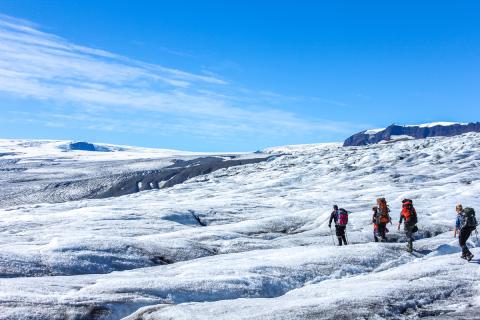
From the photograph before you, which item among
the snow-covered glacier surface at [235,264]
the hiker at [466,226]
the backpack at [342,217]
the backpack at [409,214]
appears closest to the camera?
the snow-covered glacier surface at [235,264]

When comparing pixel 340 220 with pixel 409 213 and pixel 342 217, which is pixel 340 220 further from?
pixel 409 213

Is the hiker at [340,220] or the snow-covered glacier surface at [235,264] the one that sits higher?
the hiker at [340,220]

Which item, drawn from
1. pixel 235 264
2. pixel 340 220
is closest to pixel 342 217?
pixel 340 220

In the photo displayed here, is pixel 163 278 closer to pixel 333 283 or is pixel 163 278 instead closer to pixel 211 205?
pixel 333 283

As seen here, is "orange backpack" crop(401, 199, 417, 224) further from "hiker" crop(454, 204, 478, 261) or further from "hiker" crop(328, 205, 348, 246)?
"hiker" crop(454, 204, 478, 261)

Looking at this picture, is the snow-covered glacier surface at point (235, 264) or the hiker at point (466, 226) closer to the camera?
the snow-covered glacier surface at point (235, 264)

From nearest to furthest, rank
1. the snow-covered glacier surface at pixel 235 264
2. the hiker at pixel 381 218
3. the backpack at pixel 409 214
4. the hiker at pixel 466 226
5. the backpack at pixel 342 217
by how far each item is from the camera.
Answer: the snow-covered glacier surface at pixel 235 264 < the hiker at pixel 466 226 < the backpack at pixel 409 214 < the backpack at pixel 342 217 < the hiker at pixel 381 218

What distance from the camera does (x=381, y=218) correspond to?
84.4ft

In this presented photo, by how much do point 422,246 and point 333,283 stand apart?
28.3 ft

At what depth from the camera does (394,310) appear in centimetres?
1515

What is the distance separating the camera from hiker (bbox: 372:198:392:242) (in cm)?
2541

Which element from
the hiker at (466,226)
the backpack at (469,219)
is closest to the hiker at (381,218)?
the hiker at (466,226)

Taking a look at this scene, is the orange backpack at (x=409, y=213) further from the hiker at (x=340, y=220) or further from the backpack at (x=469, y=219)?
the backpack at (x=469, y=219)

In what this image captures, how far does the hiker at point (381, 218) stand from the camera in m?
25.4
